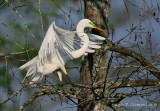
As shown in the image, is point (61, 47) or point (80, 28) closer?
point (61, 47)

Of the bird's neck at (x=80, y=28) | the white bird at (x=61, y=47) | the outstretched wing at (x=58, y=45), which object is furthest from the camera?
the bird's neck at (x=80, y=28)

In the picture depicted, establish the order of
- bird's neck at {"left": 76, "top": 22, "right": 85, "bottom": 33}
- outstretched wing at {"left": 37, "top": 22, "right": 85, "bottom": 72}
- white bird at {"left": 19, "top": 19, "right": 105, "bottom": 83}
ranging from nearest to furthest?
1. outstretched wing at {"left": 37, "top": 22, "right": 85, "bottom": 72}
2. white bird at {"left": 19, "top": 19, "right": 105, "bottom": 83}
3. bird's neck at {"left": 76, "top": 22, "right": 85, "bottom": 33}

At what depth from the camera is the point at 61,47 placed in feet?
8.63

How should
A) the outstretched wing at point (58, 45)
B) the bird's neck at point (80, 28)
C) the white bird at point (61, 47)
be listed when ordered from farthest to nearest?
the bird's neck at point (80, 28) < the white bird at point (61, 47) < the outstretched wing at point (58, 45)

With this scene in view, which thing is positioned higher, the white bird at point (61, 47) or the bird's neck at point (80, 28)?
the bird's neck at point (80, 28)

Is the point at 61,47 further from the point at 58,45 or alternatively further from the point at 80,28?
the point at 80,28

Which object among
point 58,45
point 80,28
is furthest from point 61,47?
point 80,28

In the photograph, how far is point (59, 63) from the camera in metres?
2.97

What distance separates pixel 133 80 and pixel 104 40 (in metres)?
0.50

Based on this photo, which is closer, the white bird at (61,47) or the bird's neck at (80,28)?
the white bird at (61,47)

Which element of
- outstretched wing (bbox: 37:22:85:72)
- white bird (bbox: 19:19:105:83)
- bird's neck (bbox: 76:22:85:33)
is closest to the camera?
outstretched wing (bbox: 37:22:85:72)

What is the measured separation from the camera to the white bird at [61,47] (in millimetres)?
2549

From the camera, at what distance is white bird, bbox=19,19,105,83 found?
100 inches

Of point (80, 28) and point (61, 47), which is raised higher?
point (80, 28)
